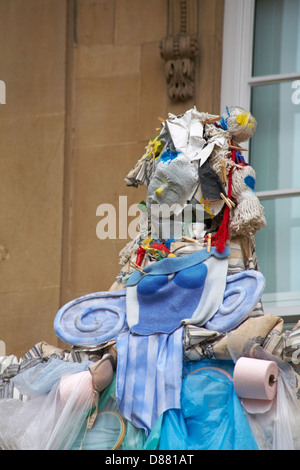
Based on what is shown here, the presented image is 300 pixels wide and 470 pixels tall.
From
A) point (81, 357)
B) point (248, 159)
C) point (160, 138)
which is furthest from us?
point (248, 159)

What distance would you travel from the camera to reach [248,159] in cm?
585

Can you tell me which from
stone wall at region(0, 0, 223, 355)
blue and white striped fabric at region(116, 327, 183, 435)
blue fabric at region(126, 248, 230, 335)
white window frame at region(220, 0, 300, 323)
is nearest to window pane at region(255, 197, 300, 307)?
white window frame at region(220, 0, 300, 323)

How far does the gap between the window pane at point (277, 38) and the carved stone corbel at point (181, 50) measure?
31cm

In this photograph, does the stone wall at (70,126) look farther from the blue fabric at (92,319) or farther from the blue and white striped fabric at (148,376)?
the blue and white striped fabric at (148,376)

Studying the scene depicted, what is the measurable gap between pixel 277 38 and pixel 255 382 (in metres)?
2.24

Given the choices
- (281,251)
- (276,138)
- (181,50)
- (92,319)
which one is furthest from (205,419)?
(181,50)

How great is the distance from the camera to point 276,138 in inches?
231

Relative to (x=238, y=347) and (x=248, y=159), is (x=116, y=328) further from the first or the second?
(x=248, y=159)

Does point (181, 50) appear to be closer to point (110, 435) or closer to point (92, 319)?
point (92, 319)

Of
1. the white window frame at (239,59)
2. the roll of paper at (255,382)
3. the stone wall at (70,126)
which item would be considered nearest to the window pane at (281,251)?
the white window frame at (239,59)

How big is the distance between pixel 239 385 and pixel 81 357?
2.20 ft
